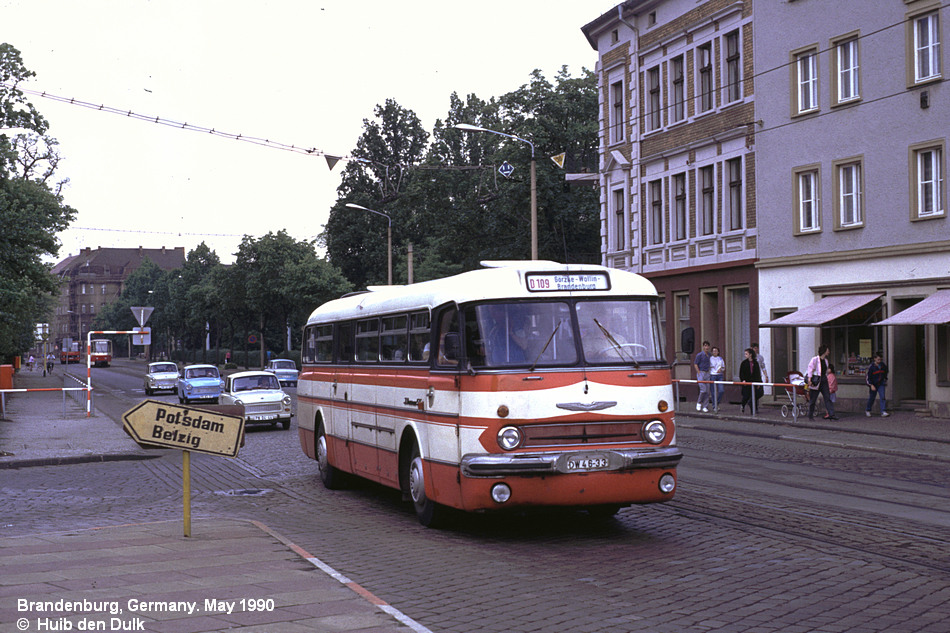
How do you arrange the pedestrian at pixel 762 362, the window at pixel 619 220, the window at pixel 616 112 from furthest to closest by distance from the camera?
the window at pixel 619 220 → the window at pixel 616 112 → the pedestrian at pixel 762 362

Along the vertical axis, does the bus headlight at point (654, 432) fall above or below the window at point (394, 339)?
below

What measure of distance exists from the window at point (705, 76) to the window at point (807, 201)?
5438 millimetres

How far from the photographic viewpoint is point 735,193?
118ft

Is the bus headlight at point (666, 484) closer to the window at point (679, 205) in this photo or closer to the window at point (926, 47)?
the window at point (926, 47)

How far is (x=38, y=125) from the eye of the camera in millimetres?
43594

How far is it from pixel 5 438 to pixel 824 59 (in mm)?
23283

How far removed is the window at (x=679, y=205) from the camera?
38938 mm

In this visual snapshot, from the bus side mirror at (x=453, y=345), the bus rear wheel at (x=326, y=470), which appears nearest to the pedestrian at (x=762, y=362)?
the bus rear wheel at (x=326, y=470)

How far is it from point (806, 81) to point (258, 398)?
17704mm

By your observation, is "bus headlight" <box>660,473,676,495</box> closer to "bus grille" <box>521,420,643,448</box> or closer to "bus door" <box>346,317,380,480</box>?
"bus grille" <box>521,420,643,448</box>

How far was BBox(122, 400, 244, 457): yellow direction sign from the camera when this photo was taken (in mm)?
10281

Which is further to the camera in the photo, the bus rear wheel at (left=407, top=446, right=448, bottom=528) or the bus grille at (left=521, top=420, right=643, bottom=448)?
the bus rear wheel at (left=407, top=446, right=448, bottom=528)

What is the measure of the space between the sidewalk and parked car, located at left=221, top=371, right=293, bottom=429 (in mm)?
17083

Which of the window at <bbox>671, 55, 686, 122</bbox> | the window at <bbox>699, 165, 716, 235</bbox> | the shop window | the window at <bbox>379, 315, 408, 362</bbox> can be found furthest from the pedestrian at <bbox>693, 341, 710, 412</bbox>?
the window at <bbox>379, 315, 408, 362</bbox>
